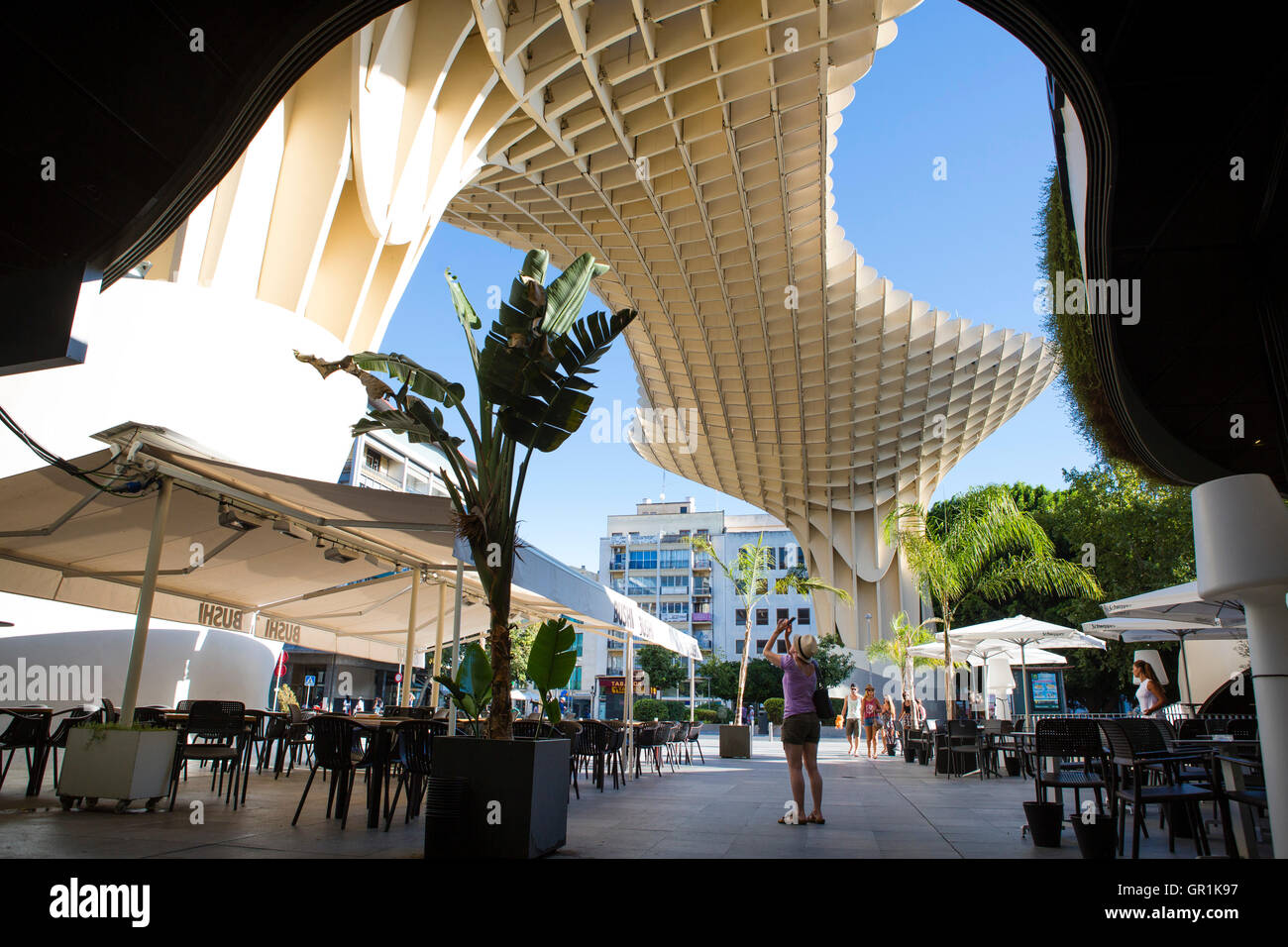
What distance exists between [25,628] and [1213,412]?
1548 cm

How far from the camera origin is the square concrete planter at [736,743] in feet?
57.5

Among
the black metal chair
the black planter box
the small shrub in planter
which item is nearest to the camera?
the black planter box

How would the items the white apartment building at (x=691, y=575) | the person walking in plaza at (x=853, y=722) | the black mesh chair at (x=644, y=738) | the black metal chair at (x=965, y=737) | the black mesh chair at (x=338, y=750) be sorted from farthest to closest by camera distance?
the white apartment building at (x=691, y=575) < the person walking in plaza at (x=853, y=722) < the black metal chair at (x=965, y=737) < the black mesh chair at (x=644, y=738) < the black mesh chair at (x=338, y=750)

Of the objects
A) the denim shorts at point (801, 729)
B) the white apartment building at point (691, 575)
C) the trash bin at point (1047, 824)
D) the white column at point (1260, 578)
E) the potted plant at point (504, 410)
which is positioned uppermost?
the white apartment building at point (691, 575)

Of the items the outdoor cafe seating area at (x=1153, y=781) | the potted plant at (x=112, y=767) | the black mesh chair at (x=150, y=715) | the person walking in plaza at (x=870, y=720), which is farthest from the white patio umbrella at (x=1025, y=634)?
the potted plant at (x=112, y=767)

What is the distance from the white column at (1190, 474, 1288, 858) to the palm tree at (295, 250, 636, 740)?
12.1ft

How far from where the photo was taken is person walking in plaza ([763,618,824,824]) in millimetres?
6488

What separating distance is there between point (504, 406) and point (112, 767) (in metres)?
4.53

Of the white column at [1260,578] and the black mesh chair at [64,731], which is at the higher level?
the white column at [1260,578]

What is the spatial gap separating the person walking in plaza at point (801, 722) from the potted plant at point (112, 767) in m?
5.23

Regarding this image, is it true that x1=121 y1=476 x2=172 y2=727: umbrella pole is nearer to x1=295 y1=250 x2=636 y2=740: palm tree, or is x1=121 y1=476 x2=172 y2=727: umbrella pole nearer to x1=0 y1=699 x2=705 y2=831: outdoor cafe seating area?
x1=0 y1=699 x2=705 y2=831: outdoor cafe seating area

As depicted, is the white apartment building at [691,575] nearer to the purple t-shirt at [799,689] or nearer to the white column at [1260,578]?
the purple t-shirt at [799,689]

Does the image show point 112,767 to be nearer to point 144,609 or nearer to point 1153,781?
point 144,609

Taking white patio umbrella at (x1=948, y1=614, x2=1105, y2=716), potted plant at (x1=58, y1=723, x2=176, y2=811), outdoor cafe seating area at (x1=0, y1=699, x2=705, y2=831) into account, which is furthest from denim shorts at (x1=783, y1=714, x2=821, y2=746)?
white patio umbrella at (x1=948, y1=614, x2=1105, y2=716)
